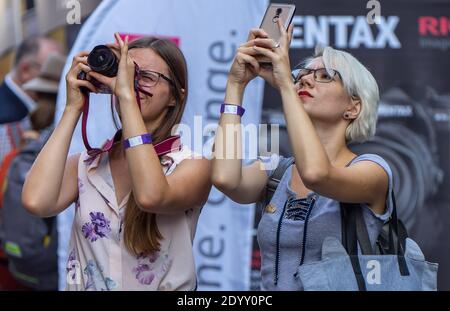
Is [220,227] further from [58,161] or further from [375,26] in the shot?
[58,161]

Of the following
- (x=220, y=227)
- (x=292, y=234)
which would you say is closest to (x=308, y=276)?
(x=292, y=234)

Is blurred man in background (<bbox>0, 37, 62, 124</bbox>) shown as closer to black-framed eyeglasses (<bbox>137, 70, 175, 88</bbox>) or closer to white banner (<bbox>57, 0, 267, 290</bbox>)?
white banner (<bbox>57, 0, 267, 290</bbox>)

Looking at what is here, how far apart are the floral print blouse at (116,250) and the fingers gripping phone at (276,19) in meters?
0.46

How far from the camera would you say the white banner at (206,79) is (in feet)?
13.5

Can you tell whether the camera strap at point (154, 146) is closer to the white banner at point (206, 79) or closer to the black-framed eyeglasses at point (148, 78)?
the black-framed eyeglasses at point (148, 78)

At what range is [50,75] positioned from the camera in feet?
16.8

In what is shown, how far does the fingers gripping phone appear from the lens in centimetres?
259

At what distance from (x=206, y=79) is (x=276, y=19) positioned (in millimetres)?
1730

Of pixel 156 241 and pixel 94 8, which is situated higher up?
pixel 94 8

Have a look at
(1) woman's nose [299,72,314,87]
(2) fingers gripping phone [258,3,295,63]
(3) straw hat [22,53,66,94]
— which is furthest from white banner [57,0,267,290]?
(2) fingers gripping phone [258,3,295,63]

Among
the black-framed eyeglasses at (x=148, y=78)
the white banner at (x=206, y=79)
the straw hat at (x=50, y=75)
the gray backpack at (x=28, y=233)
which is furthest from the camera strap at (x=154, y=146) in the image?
the straw hat at (x=50, y=75)

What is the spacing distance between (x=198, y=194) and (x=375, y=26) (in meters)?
2.23

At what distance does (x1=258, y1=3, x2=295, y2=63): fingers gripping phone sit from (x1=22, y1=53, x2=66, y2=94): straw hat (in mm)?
2674

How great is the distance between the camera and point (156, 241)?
2654 mm
